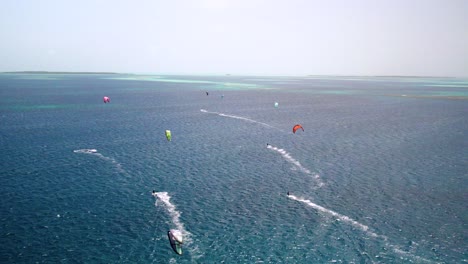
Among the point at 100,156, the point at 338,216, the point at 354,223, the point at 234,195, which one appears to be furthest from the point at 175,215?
the point at 100,156

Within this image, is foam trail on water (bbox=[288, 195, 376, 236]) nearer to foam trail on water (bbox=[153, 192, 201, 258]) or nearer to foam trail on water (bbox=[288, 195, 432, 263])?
foam trail on water (bbox=[288, 195, 432, 263])

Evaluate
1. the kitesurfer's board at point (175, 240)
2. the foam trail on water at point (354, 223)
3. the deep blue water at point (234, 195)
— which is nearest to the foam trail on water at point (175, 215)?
A: the deep blue water at point (234, 195)

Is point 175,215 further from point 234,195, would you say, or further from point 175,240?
point 234,195

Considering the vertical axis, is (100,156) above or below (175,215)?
above

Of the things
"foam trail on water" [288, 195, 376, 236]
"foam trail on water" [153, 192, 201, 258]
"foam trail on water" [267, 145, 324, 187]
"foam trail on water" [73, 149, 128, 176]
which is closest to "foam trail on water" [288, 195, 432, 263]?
"foam trail on water" [288, 195, 376, 236]

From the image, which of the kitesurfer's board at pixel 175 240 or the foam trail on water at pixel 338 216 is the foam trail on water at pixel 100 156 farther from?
the foam trail on water at pixel 338 216

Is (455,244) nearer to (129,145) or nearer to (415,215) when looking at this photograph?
(415,215)
